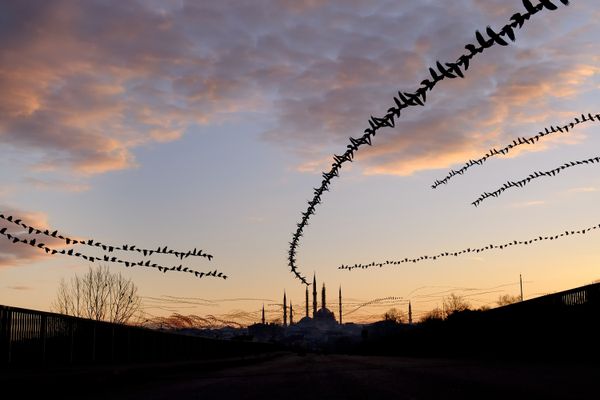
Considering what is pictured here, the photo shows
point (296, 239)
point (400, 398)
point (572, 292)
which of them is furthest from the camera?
point (572, 292)

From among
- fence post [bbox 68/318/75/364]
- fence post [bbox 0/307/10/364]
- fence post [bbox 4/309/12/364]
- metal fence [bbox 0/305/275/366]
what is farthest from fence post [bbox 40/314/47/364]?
fence post [bbox 0/307/10/364]

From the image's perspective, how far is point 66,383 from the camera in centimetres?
1470

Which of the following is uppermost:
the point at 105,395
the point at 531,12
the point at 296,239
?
the point at 531,12

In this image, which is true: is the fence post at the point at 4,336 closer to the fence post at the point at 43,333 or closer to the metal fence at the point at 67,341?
the metal fence at the point at 67,341

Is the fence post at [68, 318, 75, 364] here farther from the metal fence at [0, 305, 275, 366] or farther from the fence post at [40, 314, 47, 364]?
the fence post at [40, 314, 47, 364]

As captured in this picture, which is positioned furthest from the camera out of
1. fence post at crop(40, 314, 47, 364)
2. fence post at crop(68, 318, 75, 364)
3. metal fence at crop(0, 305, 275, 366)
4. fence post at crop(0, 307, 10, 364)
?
fence post at crop(68, 318, 75, 364)

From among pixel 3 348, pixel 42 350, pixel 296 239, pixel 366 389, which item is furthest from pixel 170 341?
pixel 296 239

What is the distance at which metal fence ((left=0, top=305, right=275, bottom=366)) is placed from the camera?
19094mm

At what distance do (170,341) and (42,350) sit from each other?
2221 centimetres

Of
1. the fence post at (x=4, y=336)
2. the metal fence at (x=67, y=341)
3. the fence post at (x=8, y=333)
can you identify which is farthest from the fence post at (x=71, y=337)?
the fence post at (x=4, y=336)

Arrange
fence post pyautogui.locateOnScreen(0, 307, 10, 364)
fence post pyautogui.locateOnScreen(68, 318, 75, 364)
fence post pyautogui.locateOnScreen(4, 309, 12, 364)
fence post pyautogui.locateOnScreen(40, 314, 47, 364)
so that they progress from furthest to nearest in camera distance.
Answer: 1. fence post pyautogui.locateOnScreen(68, 318, 75, 364)
2. fence post pyautogui.locateOnScreen(40, 314, 47, 364)
3. fence post pyautogui.locateOnScreen(4, 309, 12, 364)
4. fence post pyautogui.locateOnScreen(0, 307, 10, 364)

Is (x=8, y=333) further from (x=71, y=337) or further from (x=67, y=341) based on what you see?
(x=71, y=337)

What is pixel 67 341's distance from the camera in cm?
2328

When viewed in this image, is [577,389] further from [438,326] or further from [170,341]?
[438,326]
